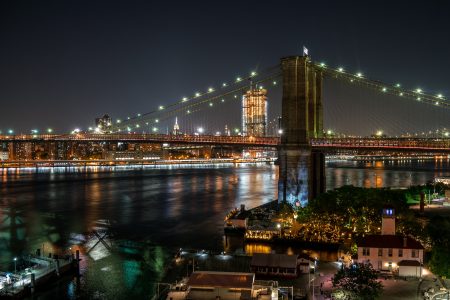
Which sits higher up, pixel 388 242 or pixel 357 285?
pixel 388 242

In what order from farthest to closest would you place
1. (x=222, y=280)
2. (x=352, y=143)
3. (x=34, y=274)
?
(x=352, y=143), (x=34, y=274), (x=222, y=280)

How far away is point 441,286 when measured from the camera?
1381 centimetres

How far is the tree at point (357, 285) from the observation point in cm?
1239

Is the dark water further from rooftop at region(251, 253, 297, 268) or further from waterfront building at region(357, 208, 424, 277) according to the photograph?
waterfront building at region(357, 208, 424, 277)

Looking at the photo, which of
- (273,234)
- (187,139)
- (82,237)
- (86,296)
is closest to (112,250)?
(82,237)

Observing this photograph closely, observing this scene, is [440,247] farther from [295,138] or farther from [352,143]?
[352,143]

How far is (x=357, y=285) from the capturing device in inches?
503

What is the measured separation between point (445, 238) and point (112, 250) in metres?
12.8

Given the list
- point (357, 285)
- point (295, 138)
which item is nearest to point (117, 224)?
point (295, 138)

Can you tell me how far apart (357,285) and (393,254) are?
3.46 metres

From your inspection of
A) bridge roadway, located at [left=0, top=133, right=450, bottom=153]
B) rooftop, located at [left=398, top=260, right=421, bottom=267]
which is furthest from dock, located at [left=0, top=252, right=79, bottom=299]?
bridge roadway, located at [left=0, top=133, right=450, bottom=153]

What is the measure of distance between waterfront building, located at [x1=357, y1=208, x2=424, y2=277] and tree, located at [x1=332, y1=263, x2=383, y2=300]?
2.06 m

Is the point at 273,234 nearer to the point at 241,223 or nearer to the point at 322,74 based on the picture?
the point at 241,223

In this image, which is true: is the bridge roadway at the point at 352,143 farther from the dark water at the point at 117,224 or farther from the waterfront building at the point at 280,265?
the waterfront building at the point at 280,265
